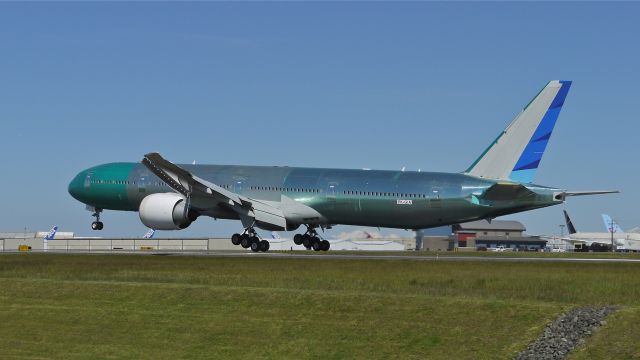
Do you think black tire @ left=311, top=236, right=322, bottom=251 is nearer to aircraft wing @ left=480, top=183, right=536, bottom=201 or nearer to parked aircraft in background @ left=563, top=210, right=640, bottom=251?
aircraft wing @ left=480, top=183, right=536, bottom=201

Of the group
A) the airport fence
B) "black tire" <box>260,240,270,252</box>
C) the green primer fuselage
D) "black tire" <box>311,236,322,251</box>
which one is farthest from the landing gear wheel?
the airport fence

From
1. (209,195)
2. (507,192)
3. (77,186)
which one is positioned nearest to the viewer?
(507,192)

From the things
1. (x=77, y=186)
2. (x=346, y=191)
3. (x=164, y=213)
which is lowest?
(x=164, y=213)

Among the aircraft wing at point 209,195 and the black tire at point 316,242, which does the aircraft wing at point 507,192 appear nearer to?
the aircraft wing at point 209,195

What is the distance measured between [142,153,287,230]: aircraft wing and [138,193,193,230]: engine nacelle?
0.86 m

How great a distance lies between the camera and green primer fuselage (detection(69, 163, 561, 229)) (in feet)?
193

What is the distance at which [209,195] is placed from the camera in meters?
63.1

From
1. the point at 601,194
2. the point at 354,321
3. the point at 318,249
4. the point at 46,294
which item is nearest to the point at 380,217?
the point at 318,249

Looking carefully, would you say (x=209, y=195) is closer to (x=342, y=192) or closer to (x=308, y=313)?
(x=342, y=192)

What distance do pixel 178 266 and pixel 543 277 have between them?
19424 mm

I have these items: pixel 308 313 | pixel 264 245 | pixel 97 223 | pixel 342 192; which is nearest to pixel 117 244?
pixel 97 223

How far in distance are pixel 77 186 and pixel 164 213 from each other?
42.3 ft

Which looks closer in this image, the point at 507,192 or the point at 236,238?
the point at 507,192

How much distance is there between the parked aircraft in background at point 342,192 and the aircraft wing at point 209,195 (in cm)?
7
